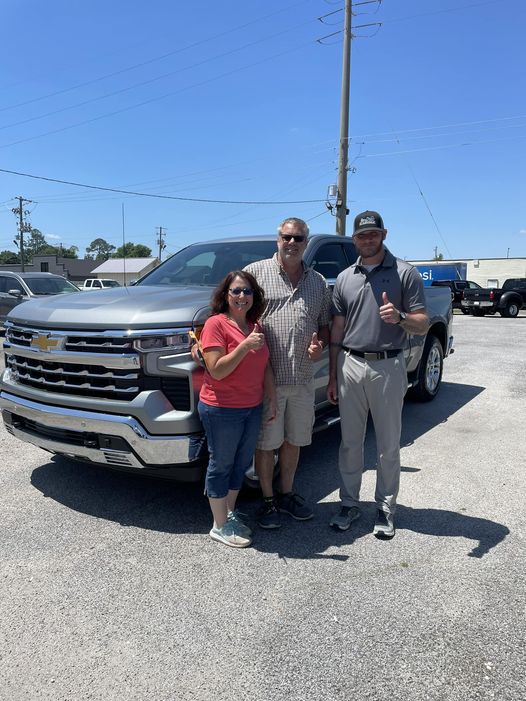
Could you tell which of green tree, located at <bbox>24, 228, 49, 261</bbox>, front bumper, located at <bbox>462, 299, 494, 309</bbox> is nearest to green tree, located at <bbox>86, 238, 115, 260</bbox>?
green tree, located at <bbox>24, 228, 49, 261</bbox>

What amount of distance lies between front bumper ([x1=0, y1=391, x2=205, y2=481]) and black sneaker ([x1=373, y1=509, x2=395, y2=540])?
3.85ft

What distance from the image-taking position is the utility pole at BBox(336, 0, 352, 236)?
1852cm

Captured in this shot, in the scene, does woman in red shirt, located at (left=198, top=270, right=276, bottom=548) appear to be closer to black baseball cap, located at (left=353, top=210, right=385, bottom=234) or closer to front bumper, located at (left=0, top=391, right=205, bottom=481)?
front bumper, located at (left=0, top=391, right=205, bottom=481)

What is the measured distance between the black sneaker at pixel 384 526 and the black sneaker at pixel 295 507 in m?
0.45

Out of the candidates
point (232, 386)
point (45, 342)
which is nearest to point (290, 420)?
point (232, 386)

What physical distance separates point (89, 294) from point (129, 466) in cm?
136

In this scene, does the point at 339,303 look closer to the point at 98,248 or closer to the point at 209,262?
the point at 209,262

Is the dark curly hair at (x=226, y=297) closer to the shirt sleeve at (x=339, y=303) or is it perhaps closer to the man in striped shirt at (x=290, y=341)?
the man in striped shirt at (x=290, y=341)

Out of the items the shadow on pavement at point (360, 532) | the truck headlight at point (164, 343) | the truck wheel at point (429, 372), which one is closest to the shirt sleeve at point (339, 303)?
the truck headlight at point (164, 343)

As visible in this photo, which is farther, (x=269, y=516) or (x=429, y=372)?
(x=429, y=372)

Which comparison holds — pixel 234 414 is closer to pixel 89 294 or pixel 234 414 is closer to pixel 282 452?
pixel 282 452

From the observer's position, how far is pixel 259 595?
2773 mm

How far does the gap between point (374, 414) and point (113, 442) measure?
5.40ft

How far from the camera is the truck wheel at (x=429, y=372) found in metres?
6.54
